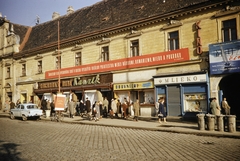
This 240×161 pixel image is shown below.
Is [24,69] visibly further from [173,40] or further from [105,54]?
[173,40]

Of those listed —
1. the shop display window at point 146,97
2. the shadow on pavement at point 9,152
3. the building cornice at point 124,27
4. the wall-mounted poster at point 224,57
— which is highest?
the building cornice at point 124,27

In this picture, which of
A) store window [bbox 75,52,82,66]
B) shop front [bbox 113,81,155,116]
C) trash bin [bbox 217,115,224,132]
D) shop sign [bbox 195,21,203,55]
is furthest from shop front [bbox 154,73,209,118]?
store window [bbox 75,52,82,66]

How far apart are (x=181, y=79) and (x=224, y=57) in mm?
3420

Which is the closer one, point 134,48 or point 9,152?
point 9,152

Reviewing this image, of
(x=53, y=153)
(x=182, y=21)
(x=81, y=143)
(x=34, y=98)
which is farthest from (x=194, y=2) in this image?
(x=34, y=98)

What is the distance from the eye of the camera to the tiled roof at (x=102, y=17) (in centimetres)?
1836

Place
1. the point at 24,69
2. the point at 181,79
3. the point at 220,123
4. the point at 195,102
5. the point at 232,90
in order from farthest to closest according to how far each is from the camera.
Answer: the point at 24,69, the point at 232,90, the point at 181,79, the point at 195,102, the point at 220,123

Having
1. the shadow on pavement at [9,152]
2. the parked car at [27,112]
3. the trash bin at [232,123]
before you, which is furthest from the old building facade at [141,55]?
the shadow on pavement at [9,152]

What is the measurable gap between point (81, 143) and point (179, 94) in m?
9.92

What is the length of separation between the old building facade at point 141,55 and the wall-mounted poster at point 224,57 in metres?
0.07

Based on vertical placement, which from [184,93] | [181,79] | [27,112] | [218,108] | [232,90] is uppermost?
[181,79]

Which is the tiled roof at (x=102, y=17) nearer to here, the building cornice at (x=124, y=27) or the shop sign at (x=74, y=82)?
→ the building cornice at (x=124, y=27)

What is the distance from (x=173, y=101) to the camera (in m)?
16.6

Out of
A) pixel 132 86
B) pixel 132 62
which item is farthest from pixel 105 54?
pixel 132 86
